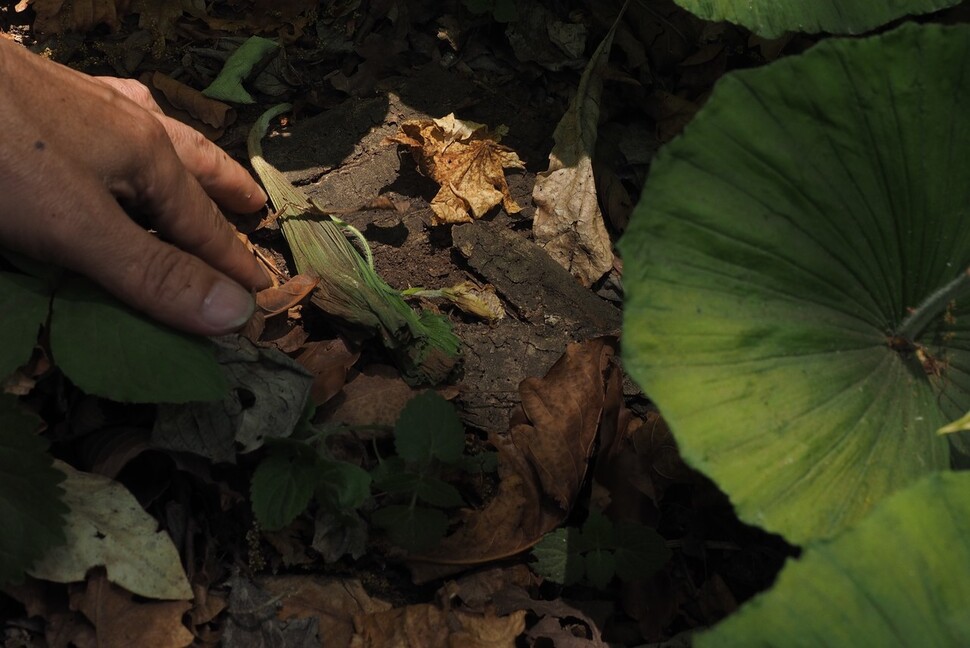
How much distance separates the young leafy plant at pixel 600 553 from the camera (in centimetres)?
187

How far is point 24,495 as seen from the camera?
1.69 m

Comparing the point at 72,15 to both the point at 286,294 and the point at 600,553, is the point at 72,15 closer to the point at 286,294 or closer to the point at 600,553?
the point at 286,294

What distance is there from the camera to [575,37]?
2.90 m

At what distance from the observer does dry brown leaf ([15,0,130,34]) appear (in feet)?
9.46

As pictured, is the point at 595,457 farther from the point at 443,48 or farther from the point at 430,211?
the point at 443,48

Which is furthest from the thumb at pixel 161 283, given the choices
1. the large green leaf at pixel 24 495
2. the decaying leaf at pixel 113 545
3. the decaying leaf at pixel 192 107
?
the decaying leaf at pixel 192 107

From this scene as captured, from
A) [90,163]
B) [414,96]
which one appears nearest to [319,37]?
[414,96]

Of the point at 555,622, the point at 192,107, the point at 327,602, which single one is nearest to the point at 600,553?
the point at 555,622

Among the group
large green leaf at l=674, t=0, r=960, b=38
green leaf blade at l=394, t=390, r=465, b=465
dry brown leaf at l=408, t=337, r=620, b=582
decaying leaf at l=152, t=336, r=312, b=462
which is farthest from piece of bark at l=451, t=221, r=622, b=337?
large green leaf at l=674, t=0, r=960, b=38

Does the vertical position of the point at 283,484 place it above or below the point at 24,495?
above

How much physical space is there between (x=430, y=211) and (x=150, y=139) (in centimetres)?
94

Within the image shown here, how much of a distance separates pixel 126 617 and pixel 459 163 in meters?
1.65

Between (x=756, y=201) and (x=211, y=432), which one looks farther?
(x=211, y=432)

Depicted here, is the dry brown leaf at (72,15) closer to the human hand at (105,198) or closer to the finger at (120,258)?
the human hand at (105,198)
